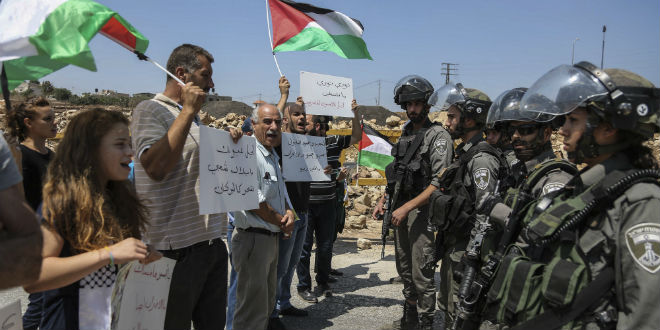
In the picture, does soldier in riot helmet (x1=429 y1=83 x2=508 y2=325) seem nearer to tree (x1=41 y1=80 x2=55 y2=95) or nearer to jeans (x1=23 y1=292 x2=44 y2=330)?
jeans (x1=23 y1=292 x2=44 y2=330)

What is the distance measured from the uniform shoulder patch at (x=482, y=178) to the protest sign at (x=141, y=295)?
245cm

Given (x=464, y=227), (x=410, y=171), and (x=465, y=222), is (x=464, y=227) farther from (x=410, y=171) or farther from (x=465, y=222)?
(x=410, y=171)

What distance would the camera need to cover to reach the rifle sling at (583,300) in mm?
1902

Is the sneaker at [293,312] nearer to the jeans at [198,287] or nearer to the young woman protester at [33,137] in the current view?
the jeans at [198,287]

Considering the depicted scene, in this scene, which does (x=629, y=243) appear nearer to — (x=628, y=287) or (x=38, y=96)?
(x=628, y=287)

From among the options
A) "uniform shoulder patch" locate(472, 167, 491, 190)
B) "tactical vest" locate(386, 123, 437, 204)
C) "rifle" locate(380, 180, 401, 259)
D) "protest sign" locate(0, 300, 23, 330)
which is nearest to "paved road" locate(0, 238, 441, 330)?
"rifle" locate(380, 180, 401, 259)

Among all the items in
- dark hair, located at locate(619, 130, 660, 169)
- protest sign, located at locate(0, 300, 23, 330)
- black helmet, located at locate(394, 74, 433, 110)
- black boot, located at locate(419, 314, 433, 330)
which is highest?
black helmet, located at locate(394, 74, 433, 110)

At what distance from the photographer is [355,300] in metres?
5.96

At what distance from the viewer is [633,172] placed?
1.92m

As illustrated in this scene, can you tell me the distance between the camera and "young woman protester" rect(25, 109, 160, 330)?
1.97 m

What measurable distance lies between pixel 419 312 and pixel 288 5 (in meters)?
3.44

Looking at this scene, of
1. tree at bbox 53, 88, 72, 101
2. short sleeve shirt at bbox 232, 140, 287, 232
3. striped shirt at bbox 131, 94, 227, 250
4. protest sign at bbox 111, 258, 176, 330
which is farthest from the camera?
tree at bbox 53, 88, 72, 101

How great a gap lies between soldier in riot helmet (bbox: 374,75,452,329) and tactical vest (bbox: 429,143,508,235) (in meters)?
0.41

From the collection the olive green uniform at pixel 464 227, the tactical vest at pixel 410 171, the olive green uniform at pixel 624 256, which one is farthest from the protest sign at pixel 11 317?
the tactical vest at pixel 410 171
